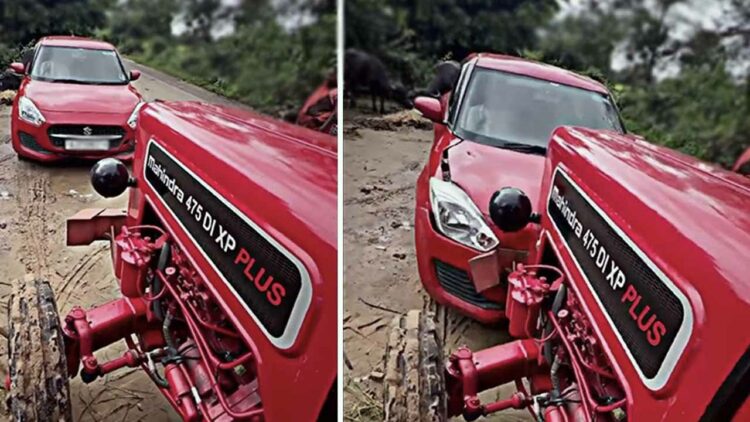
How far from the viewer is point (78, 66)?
159 centimetres

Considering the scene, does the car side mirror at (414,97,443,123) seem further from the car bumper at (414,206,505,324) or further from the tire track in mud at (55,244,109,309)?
the tire track in mud at (55,244,109,309)

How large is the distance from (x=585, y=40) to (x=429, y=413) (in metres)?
0.83

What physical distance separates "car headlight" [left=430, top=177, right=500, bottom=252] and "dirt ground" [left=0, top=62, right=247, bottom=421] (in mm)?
541

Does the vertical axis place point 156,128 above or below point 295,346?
above

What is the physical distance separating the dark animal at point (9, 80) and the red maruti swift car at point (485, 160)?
85 centimetres

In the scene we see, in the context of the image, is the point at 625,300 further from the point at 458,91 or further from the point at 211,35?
the point at 211,35

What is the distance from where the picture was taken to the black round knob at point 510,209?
5.08 ft

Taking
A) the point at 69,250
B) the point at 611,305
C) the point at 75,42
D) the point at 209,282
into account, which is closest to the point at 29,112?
the point at 75,42

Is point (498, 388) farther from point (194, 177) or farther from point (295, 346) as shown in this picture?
point (194, 177)

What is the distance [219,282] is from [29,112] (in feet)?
2.25

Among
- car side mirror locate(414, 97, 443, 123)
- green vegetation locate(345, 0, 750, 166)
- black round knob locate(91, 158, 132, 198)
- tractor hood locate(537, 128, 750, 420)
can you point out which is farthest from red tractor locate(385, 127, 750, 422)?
black round knob locate(91, 158, 132, 198)

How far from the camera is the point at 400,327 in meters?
1.42

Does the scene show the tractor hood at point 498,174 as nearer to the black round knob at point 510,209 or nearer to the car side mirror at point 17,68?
the black round knob at point 510,209

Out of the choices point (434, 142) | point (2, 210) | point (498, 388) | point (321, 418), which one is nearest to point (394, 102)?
point (434, 142)
